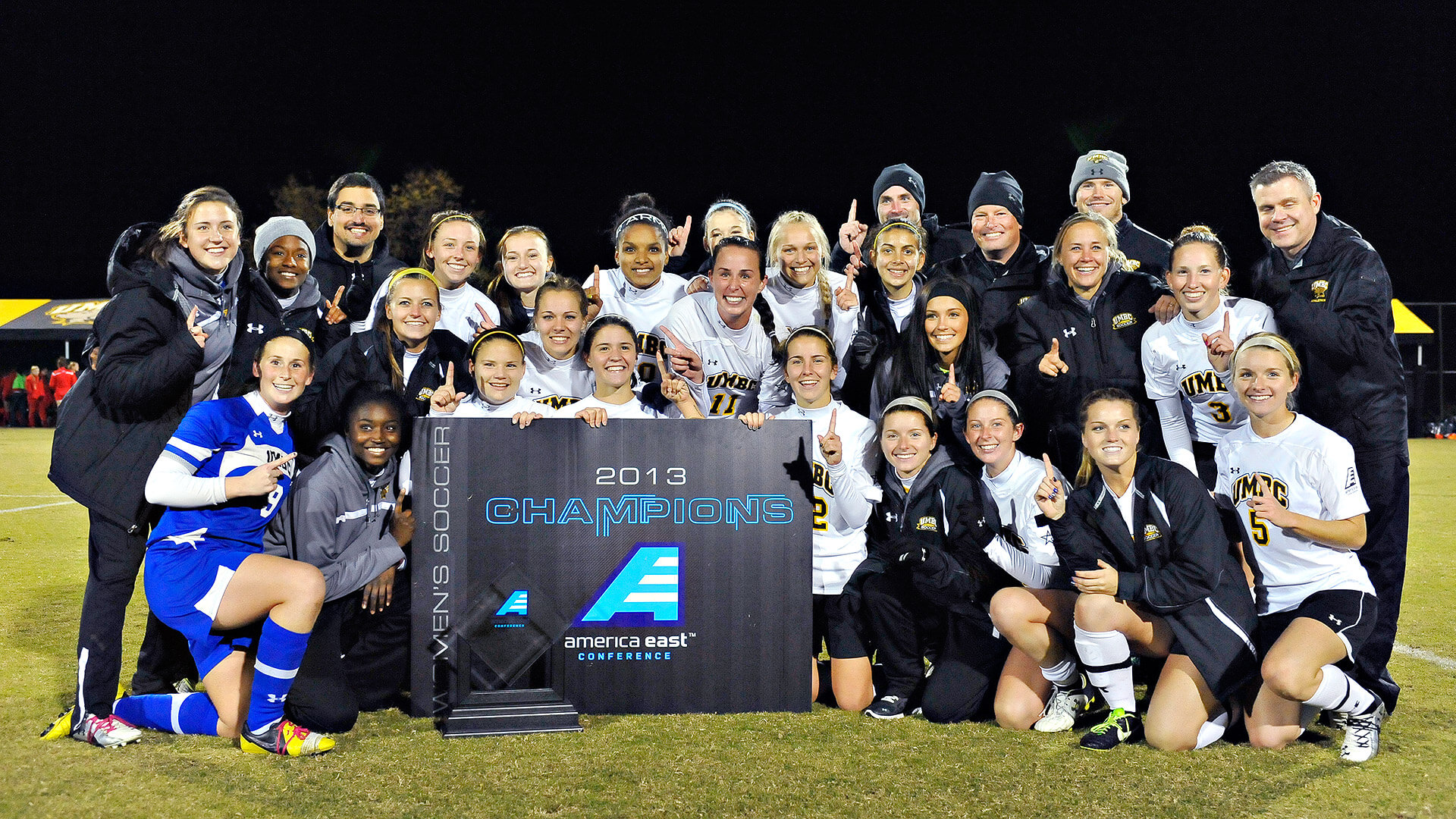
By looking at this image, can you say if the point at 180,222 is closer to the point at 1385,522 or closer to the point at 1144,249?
the point at 1144,249

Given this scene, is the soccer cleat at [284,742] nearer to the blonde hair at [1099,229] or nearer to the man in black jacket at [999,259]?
the man in black jacket at [999,259]

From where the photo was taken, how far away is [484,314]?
532cm

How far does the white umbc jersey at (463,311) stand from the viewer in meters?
5.27

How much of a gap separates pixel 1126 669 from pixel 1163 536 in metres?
0.54

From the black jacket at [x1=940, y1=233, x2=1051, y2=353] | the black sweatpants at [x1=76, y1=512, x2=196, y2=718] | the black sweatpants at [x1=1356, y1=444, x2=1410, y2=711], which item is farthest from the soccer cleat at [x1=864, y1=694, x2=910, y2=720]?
the black sweatpants at [x1=76, y1=512, x2=196, y2=718]

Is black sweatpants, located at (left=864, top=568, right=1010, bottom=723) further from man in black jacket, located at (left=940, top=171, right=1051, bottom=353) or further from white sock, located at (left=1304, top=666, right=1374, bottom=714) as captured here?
man in black jacket, located at (left=940, top=171, right=1051, bottom=353)

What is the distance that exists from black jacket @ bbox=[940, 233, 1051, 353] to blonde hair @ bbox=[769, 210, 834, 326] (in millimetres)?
617

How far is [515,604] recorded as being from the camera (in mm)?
4004

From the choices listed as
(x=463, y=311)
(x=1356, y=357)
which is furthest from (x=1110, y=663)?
(x=463, y=311)

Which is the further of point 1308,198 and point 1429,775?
point 1308,198

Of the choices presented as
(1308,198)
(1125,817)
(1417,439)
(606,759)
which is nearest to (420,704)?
(606,759)

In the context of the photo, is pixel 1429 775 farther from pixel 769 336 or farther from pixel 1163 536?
pixel 769 336

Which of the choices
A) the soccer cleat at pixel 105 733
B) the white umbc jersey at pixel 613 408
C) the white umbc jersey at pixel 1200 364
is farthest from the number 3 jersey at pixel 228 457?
the white umbc jersey at pixel 1200 364

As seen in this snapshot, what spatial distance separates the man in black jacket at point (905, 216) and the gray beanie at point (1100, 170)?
0.77 m
